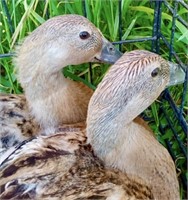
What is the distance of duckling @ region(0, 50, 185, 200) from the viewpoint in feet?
5.70

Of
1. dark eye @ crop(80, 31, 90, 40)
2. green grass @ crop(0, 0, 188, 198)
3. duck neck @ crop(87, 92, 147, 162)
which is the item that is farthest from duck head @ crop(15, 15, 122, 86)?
duck neck @ crop(87, 92, 147, 162)

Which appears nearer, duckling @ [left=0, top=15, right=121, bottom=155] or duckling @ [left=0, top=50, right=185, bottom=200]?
duckling @ [left=0, top=50, right=185, bottom=200]

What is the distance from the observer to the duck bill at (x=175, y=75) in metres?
1.99

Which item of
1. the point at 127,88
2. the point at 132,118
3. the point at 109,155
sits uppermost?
the point at 127,88

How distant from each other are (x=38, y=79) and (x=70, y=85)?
0.15 meters

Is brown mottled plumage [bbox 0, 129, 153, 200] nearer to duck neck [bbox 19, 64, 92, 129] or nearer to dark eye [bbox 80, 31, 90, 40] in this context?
duck neck [bbox 19, 64, 92, 129]

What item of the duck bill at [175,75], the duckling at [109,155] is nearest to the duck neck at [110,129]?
the duckling at [109,155]

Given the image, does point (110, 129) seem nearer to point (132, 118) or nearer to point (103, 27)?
point (132, 118)

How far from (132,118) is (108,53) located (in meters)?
0.36

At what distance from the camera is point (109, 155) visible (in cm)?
189

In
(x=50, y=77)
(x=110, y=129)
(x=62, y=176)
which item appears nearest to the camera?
(x=62, y=176)

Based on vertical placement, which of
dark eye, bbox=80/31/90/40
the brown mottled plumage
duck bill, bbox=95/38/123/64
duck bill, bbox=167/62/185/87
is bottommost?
the brown mottled plumage

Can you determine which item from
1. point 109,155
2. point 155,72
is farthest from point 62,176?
point 155,72

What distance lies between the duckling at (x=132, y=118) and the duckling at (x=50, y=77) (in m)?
0.27
